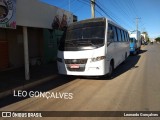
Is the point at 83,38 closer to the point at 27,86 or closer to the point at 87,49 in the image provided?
the point at 87,49

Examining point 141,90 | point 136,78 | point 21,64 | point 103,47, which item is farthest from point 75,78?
point 21,64

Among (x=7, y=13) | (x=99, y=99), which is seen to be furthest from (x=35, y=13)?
(x=99, y=99)

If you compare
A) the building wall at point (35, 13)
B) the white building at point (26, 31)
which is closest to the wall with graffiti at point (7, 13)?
the white building at point (26, 31)

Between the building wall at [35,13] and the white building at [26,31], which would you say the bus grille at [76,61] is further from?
the building wall at [35,13]

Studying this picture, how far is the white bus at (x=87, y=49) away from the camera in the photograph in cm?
881

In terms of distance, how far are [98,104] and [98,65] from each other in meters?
3.00

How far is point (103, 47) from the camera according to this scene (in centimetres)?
889

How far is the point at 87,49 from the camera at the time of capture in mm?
8875

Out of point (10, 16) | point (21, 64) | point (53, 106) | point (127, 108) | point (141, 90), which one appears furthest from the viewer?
point (21, 64)

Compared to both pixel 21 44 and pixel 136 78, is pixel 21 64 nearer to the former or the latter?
pixel 21 44

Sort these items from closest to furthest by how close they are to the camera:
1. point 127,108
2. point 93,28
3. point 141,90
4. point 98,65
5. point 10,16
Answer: point 127,108 → point 141,90 → point 10,16 → point 98,65 → point 93,28

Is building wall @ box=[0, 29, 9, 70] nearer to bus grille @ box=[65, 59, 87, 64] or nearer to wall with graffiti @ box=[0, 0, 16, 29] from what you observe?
wall with graffiti @ box=[0, 0, 16, 29]

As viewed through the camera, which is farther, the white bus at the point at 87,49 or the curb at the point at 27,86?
the white bus at the point at 87,49

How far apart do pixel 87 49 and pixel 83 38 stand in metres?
0.80
